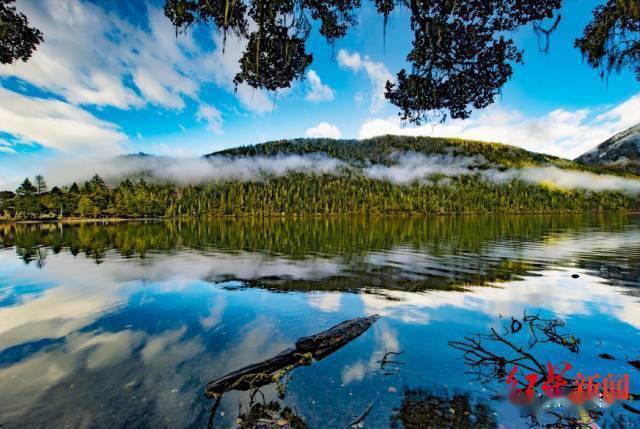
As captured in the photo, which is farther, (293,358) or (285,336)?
(285,336)

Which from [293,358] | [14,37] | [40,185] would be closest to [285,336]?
[293,358]

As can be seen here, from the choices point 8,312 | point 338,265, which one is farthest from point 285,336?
point 338,265

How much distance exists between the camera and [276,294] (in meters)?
15.4

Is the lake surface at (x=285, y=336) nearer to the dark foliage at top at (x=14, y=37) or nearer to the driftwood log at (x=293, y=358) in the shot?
the driftwood log at (x=293, y=358)

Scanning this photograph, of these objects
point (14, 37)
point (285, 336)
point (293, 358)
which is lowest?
point (285, 336)

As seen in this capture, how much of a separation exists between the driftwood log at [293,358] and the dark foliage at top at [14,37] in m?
11.3

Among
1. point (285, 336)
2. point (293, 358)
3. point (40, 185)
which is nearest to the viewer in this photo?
point (293, 358)

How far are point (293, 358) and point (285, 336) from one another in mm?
2012

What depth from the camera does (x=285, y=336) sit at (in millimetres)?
10141

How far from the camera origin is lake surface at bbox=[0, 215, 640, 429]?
618 centimetres

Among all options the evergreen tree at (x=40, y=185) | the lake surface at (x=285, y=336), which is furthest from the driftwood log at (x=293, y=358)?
the evergreen tree at (x=40, y=185)

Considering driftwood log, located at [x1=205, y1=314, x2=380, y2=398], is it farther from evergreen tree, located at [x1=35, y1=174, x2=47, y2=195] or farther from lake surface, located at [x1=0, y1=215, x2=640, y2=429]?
evergreen tree, located at [x1=35, y1=174, x2=47, y2=195]

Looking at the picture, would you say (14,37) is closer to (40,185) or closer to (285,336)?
(285,336)

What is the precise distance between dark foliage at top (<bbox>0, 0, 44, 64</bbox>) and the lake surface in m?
9.37
